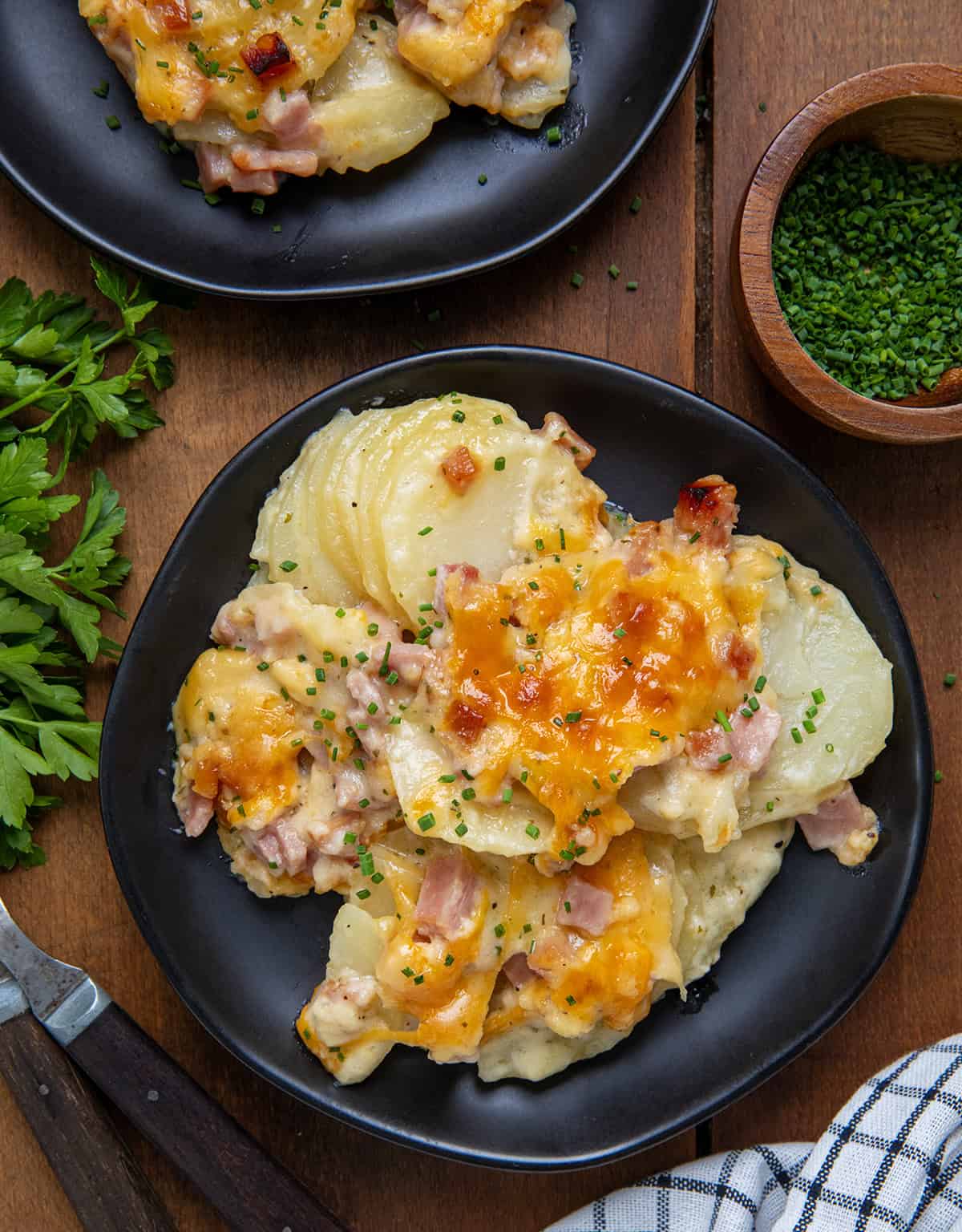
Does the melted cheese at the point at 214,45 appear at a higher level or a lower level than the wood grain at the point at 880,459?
higher

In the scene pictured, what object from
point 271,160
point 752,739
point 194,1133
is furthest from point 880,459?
point 194,1133

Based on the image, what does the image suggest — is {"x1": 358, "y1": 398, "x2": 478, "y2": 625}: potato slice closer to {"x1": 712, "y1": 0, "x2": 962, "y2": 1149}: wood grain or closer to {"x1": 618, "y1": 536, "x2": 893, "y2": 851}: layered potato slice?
{"x1": 618, "y1": 536, "x2": 893, "y2": 851}: layered potato slice

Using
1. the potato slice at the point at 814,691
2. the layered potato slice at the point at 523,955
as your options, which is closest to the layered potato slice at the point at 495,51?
the potato slice at the point at 814,691

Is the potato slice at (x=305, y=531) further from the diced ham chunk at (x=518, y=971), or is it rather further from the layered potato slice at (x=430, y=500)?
the diced ham chunk at (x=518, y=971)

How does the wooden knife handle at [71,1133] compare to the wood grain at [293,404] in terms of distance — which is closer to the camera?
the wooden knife handle at [71,1133]

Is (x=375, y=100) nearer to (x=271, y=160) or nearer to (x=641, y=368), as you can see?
(x=271, y=160)

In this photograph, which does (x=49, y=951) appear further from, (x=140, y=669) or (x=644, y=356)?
(x=644, y=356)
